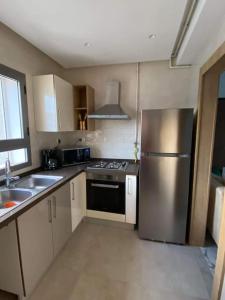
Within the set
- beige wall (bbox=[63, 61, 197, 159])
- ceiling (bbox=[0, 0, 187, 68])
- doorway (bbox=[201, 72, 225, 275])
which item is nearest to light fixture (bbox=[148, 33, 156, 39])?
ceiling (bbox=[0, 0, 187, 68])

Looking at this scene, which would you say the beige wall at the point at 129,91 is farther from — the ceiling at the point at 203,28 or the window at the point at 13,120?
the window at the point at 13,120

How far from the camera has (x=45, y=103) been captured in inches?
87.0

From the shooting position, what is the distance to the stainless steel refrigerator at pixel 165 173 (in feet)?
6.31

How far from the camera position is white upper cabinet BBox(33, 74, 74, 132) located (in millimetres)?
2162

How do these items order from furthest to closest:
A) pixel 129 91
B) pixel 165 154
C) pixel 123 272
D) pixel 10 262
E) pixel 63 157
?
1. pixel 129 91
2. pixel 63 157
3. pixel 165 154
4. pixel 123 272
5. pixel 10 262

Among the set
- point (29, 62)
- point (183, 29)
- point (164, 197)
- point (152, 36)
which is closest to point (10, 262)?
point (164, 197)

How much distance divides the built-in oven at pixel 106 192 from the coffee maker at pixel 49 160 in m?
0.51

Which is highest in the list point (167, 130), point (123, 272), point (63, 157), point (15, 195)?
point (167, 130)

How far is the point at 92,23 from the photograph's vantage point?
5.39ft

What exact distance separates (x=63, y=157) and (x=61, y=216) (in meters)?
0.92

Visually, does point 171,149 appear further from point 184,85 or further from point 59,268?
point 59,268

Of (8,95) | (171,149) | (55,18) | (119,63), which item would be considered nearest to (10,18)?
(55,18)

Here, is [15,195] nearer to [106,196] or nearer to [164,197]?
[106,196]

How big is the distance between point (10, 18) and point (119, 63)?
5.18 ft
